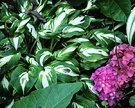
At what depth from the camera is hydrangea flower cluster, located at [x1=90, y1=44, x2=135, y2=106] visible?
135 centimetres

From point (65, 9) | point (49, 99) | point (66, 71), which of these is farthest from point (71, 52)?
point (49, 99)

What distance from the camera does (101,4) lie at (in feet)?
5.91

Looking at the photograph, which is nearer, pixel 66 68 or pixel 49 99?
pixel 49 99

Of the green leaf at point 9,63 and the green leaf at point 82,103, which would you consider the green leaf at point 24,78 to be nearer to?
the green leaf at point 9,63

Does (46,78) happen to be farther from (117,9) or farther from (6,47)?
(117,9)

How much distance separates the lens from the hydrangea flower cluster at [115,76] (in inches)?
53.3

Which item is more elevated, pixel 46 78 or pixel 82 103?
pixel 46 78

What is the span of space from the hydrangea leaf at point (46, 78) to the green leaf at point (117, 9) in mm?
535

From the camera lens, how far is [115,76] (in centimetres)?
137

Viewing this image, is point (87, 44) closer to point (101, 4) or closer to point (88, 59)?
point (88, 59)

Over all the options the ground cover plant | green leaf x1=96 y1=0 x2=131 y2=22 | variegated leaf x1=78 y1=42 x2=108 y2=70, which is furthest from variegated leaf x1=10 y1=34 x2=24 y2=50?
green leaf x1=96 y1=0 x2=131 y2=22

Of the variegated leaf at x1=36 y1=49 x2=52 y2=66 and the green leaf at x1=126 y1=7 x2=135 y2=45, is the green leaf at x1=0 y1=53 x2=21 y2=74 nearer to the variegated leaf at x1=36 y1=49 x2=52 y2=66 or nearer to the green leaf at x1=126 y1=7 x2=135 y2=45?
the variegated leaf at x1=36 y1=49 x2=52 y2=66

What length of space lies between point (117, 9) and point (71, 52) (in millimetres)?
434

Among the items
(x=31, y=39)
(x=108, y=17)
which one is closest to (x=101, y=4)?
(x=108, y=17)
